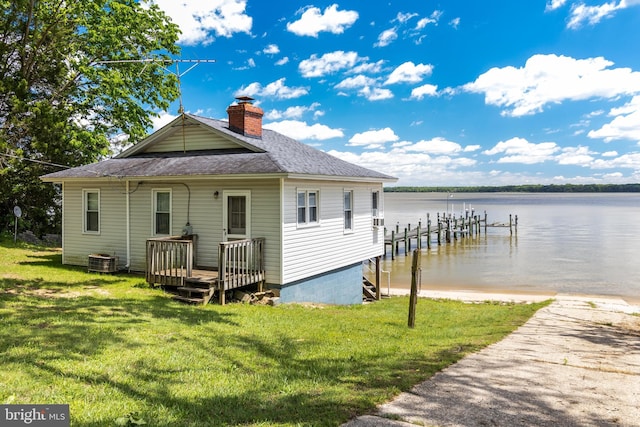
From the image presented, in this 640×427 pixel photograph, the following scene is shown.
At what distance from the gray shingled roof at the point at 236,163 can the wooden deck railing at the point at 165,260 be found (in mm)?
2214

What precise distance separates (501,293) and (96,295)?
19020 mm

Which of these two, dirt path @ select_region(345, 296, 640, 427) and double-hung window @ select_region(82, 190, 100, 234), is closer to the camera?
dirt path @ select_region(345, 296, 640, 427)

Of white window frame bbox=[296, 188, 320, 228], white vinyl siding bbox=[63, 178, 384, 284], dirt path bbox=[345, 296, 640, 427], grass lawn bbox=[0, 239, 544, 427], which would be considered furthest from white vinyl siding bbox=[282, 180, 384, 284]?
dirt path bbox=[345, 296, 640, 427]

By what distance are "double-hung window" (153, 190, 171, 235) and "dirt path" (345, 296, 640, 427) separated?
10883 mm

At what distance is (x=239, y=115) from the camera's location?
1669 centimetres

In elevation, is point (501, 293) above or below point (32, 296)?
below

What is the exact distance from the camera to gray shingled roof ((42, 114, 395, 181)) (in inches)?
543

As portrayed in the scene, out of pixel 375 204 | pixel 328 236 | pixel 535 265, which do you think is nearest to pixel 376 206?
pixel 375 204

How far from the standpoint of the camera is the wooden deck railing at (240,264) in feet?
40.9

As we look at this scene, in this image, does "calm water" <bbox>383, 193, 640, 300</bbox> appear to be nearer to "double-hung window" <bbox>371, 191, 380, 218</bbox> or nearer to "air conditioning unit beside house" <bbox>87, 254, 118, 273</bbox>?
"double-hung window" <bbox>371, 191, 380, 218</bbox>

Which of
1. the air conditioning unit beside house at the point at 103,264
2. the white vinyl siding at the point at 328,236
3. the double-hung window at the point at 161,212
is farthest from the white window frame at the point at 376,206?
the air conditioning unit beside house at the point at 103,264

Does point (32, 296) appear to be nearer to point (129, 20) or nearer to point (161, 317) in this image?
point (161, 317)

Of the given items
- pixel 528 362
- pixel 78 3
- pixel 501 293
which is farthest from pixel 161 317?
pixel 501 293

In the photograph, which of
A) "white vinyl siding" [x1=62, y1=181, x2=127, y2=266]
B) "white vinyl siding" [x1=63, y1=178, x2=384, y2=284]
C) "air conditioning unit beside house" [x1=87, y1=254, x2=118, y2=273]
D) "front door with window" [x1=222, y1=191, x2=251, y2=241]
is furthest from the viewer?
"white vinyl siding" [x1=62, y1=181, x2=127, y2=266]
